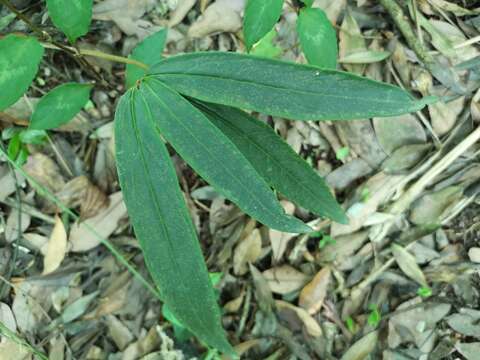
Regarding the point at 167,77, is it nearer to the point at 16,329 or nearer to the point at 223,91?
the point at 223,91

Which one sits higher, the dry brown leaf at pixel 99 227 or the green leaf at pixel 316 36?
the green leaf at pixel 316 36

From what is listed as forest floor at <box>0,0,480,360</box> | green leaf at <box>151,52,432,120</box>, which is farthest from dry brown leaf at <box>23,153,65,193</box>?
green leaf at <box>151,52,432,120</box>

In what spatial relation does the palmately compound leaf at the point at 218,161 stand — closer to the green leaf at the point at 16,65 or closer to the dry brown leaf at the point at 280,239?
the green leaf at the point at 16,65

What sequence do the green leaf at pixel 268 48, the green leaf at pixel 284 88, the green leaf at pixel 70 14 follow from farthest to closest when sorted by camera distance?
the green leaf at pixel 268 48 < the green leaf at pixel 70 14 < the green leaf at pixel 284 88

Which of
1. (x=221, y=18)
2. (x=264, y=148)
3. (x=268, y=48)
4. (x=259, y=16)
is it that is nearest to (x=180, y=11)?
(x=221, y=18)

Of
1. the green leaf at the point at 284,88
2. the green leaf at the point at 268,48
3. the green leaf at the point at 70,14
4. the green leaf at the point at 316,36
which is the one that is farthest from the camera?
the green leaf at the point at 268,48

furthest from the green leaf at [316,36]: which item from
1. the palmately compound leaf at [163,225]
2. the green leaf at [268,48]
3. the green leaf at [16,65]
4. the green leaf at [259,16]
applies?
the green leaf at [16,65]

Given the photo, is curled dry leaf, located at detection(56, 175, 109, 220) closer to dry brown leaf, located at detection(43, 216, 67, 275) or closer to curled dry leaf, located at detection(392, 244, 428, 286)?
dry brown leaf, located at detection(43, 216, 67, 275)

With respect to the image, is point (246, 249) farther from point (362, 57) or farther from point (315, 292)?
point (362, 57)
